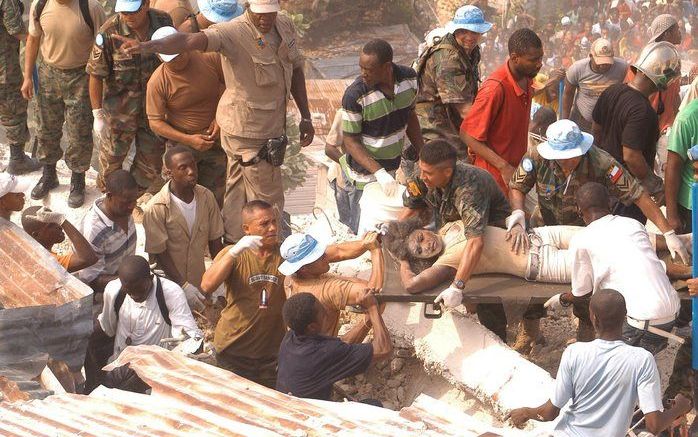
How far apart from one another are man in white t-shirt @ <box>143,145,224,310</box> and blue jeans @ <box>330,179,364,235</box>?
1207 mm

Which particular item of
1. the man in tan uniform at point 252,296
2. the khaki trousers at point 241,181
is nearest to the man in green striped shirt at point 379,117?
the khaki trousers at point 241,181

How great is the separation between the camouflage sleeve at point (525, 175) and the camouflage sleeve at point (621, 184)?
0.47m

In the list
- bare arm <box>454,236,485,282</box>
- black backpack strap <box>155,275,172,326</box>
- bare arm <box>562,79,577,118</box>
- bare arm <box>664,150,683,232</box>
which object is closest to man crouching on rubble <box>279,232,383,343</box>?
bare arm <box>454,236,485,282</box>

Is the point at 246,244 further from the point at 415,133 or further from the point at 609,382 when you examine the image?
the point at 609,382

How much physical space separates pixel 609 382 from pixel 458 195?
1.99 m

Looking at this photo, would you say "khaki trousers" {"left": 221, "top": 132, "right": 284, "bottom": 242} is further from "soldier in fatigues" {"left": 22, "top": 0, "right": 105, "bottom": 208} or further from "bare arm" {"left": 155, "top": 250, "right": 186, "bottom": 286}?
"soldier in fatigues" {"left": 22, "top": 0, "right": 105, "bottom": 208}

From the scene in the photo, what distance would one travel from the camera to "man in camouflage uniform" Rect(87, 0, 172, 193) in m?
8.62

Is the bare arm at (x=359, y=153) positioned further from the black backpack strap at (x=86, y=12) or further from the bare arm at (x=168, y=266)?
the black backpack strap at (x=86, y=12)

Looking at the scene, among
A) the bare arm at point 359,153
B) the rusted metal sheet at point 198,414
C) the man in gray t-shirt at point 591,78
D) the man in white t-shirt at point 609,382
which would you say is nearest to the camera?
the rusted metal sheet at point 198,414

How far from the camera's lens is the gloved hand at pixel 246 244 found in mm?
6883

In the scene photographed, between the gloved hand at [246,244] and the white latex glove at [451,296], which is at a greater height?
the gloved hand at [246,244]

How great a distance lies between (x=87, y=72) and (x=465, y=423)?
5.16m

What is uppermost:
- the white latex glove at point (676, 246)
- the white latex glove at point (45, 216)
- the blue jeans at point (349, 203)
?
the white latex glove at point (45, 216)

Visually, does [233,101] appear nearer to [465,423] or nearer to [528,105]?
[528,105]
